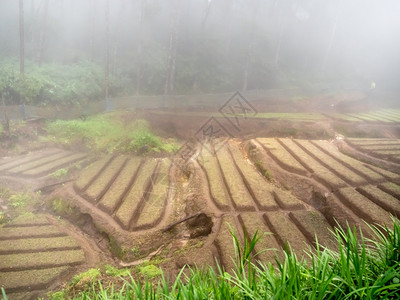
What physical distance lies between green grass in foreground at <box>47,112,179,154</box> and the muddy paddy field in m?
0.41

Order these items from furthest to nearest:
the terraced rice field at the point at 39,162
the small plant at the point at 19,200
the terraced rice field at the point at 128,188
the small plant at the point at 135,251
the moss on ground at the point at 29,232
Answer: the terraced rice field at the point at 39,162 → the small plant at the point at 19,200 → the terraced rice field at the point at 128,188 → the moss on ground at the point at 29,232 → the small plant at the point at 135,251

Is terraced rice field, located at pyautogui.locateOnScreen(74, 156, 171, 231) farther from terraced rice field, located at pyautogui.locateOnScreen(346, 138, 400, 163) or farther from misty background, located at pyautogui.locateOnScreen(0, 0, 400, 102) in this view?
terraced rice field, located at pyautogui.locateOnScreen(346, 138, 400, 163)

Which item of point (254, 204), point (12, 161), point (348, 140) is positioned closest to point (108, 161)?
point (12, 161)

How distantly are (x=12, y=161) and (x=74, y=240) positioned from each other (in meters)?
5.84

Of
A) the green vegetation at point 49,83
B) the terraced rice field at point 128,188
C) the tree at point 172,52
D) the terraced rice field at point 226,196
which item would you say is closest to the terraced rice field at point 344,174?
the terraced rice field at point 226,196

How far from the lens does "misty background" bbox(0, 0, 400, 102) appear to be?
1758 cm

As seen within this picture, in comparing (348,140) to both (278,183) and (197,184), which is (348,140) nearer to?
(278,183)

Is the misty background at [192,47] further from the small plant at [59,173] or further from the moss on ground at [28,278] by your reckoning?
the moss on ground at [28,278]

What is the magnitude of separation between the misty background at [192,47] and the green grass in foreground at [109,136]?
317 centimetres

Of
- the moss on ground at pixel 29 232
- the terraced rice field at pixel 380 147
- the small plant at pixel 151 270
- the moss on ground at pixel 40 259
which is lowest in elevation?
the moss on ground at pixel 40 259

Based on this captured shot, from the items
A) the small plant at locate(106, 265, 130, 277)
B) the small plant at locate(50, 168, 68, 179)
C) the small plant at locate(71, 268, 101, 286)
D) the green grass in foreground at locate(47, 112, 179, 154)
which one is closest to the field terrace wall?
the small plant at locate(71, 268, 101, 286)

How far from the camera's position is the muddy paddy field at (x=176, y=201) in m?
5.71

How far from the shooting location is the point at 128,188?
8.33 metres

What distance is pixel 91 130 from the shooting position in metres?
12.0
